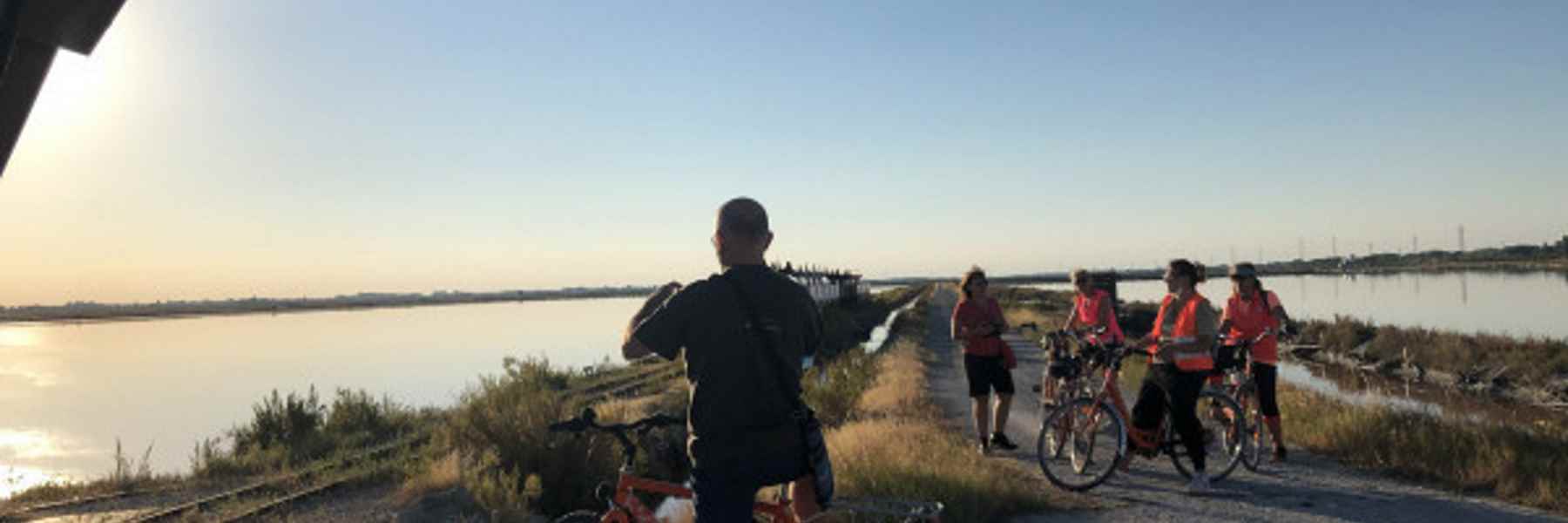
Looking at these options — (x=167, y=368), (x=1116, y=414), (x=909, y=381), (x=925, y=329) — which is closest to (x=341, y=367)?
(x=167, y=368)

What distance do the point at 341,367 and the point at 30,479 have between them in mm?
22260

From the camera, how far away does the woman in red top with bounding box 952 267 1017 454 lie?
1046 cm

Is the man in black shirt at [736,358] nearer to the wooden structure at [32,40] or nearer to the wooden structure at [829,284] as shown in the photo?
the wooden structure at [32,40]

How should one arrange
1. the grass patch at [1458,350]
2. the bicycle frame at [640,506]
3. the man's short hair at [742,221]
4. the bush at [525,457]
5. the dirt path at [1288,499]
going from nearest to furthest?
the man's short hair at [742,221]
the bicycle frame at [640,506]
the dirt path at [1288,499]
the bush at [525,457]
the grass patch at [1458,350]

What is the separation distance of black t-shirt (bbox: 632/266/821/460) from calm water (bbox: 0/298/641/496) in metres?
14.7

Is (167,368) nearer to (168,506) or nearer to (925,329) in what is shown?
(925,329)

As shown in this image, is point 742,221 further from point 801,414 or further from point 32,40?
point 32,40

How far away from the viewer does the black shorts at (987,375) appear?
10.5 m

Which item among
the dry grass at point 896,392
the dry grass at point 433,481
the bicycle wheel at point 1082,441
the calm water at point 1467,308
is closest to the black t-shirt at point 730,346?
the bicycle wheel at point 1082,441

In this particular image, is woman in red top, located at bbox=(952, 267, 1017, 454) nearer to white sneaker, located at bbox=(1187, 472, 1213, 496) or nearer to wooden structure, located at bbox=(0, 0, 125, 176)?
white sneaker, located at bbox=(1187, 472, 1213, 496)

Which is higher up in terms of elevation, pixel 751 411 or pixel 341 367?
pixel 751 411

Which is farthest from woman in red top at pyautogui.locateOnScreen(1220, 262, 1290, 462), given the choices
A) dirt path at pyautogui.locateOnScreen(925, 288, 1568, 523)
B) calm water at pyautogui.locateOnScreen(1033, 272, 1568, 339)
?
calm water at pyautogui.locateOnScreen(1033, 272, 1568, 339)

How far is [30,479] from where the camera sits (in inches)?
611

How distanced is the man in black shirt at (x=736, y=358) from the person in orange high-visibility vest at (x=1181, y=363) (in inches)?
229
